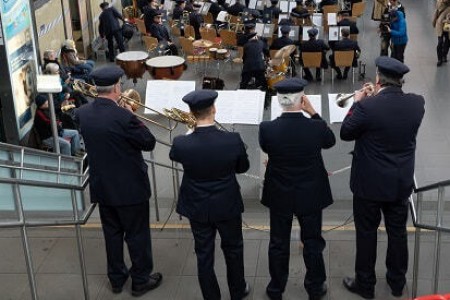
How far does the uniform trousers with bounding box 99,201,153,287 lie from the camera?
5.76 metres

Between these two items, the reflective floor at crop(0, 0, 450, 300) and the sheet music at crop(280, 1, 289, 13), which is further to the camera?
the sheet music at crop(280, 1, 289, 13)

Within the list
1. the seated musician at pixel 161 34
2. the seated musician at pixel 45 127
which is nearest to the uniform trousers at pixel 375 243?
the seated musician at pixel 45 127

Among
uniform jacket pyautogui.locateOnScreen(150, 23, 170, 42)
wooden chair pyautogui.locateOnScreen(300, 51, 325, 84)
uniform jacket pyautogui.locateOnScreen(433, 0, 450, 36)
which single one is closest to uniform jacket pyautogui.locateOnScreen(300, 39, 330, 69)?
wooden chair pyautogui.locateOnScreen(300, 51, 325, 84)

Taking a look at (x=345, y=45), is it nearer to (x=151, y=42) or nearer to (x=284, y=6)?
(x=284, y=6)

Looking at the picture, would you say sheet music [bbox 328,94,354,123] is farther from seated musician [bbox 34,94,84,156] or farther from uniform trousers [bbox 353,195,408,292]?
seated musician [bbox 34,94,84,156]

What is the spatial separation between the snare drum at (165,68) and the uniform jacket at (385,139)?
8.09 m

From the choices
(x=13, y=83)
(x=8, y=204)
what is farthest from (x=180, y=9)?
(x=8, y=204)

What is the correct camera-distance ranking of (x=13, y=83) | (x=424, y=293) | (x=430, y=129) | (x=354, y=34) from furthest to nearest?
1. (x=354, y=34)
2. (x=430, y=129)
3. (x=13, y=83)
4. (x=424, y=293)

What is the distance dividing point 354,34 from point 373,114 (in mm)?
10033

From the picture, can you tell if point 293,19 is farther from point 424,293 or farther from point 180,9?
point 424,293

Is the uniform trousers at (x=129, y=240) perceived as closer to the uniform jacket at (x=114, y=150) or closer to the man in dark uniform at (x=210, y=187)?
the uniform jacket at (x=114, y=150)

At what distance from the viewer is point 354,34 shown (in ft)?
49.0

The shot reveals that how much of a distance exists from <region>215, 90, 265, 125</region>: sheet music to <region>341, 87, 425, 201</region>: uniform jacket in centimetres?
255

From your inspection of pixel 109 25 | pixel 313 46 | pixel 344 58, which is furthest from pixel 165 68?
pixel 344 58
